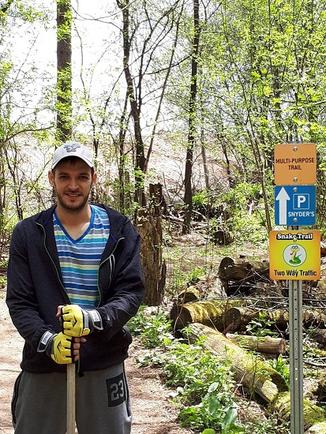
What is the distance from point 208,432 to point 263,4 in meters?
7.16

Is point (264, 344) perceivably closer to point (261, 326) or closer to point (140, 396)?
point (261, 326)

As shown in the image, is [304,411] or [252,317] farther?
[252,317]

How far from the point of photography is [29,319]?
7.40ft

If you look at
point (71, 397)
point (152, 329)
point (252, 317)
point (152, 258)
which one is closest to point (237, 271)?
point (152, 258)

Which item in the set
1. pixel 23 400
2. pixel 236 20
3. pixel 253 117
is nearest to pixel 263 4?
pixel 236 20

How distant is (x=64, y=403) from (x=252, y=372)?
2.99 meters

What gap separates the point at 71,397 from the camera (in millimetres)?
2227

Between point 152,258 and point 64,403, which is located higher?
point 152,258

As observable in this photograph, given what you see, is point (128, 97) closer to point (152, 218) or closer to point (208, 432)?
point (152, 218)

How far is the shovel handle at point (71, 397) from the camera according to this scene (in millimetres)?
2213

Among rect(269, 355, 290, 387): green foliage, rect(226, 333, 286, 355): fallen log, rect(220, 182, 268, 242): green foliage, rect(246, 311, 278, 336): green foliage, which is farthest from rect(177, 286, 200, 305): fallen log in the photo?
rect(220, 182, 268, 242): green foliage

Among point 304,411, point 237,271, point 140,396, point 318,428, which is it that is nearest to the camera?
point 318,428

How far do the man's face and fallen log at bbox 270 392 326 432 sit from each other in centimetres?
273

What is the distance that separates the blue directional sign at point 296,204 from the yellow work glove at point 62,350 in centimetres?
169
